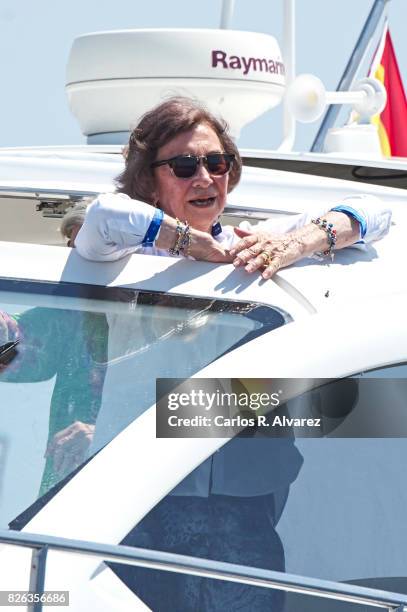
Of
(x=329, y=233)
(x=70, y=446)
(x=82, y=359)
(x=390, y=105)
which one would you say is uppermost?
(x=390, y=105)

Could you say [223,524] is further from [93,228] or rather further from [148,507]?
[93,228]

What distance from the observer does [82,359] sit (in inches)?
94.1

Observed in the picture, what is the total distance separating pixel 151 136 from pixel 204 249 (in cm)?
63

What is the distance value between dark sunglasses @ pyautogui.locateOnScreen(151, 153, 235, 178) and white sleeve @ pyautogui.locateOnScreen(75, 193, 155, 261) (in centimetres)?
31

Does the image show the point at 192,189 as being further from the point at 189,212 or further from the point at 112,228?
the point at 112,228

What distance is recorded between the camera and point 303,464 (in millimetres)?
2250

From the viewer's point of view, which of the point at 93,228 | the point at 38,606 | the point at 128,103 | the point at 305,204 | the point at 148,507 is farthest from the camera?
the point at 128,103

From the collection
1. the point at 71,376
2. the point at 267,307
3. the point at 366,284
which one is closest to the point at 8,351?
the point at 71,376

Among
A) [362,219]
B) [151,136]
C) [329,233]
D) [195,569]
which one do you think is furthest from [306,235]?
[195,569]

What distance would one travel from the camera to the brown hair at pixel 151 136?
3141 millimetres

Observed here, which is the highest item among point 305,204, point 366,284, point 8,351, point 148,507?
point 305,204

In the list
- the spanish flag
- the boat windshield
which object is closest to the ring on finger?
the boat windshield

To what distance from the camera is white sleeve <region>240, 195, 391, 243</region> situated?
2.80 metres

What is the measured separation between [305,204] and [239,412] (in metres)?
1.28
